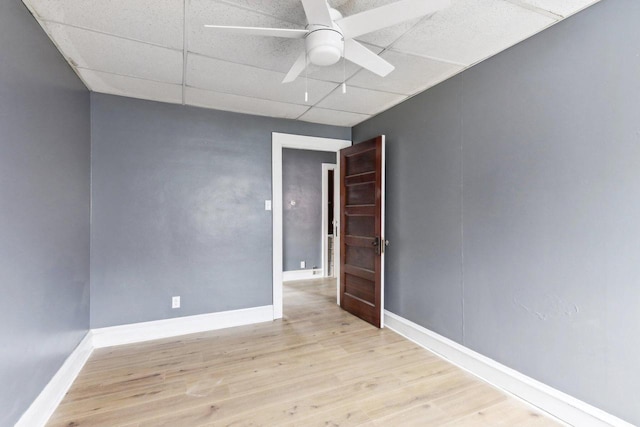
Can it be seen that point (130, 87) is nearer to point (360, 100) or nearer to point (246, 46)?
point (246, 46)

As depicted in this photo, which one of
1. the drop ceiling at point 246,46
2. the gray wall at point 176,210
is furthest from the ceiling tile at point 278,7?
Answer: the gray wall at point 176,210

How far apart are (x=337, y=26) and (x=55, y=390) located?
288 cm

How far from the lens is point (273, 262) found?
12.0 feet

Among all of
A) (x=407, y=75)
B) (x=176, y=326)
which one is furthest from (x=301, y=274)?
(x=407, y=75)

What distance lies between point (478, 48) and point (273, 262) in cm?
290

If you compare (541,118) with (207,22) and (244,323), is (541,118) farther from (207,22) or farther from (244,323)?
(244,323)

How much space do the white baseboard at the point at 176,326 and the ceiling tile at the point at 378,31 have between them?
9.77 feet

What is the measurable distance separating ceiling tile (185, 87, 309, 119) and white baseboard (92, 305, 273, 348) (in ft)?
7.59

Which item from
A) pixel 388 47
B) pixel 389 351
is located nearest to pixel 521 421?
pixel 389 351

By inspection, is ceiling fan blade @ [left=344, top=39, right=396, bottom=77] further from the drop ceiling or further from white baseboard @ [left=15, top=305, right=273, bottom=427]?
white baseboard @ [left=15, top=305, right=273, bottom=427]

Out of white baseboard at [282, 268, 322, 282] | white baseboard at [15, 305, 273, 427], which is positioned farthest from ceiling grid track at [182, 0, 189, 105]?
white baseboard at [282, 268, 322, 282]

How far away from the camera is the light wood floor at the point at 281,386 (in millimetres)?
1894

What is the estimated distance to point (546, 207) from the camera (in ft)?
6.36

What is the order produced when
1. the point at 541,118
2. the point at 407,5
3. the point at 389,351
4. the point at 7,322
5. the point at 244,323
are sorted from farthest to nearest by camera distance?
the point at 244,323, the point at 389,351, the point at 541,118, the point at 7,322, the point at 407,5
